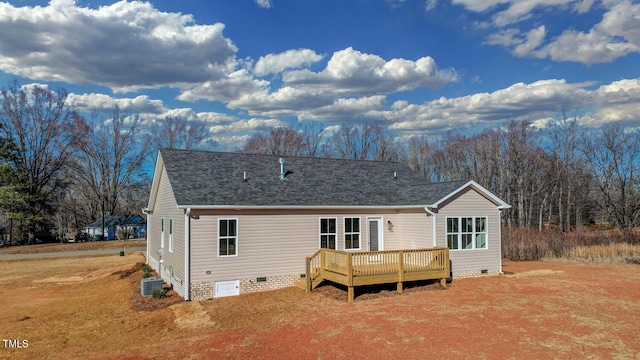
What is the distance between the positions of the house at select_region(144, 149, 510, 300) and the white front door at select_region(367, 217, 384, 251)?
0.04 meters

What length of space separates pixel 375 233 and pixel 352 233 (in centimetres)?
118

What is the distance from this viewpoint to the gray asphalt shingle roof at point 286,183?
14.9m

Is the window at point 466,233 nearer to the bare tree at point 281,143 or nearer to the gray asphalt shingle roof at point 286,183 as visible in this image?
the gray asphalt shingle roof at point 286,183

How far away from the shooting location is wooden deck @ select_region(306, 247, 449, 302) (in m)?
13.4

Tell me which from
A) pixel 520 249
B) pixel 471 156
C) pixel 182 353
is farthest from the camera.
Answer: pixel 471 156

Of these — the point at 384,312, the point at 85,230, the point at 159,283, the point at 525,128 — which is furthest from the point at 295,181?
the point at 85,230

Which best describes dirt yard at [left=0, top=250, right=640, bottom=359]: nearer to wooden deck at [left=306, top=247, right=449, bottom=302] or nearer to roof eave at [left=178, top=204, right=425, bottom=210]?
wooden deck at [left=306, top=247, right=449, bottom=302]

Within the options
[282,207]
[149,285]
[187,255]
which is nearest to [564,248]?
[282,207]

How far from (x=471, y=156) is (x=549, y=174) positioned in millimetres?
7584

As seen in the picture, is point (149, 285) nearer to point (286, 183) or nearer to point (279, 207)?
point (279, 207)

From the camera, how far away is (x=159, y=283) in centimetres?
1485

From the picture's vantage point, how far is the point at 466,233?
16594 mm

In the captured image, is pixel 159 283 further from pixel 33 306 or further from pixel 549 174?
pixel 549 174

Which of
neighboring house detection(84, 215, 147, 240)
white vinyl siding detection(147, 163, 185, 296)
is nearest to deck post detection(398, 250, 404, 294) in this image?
white vinyl siding detection(147, 163, 185, 296)
